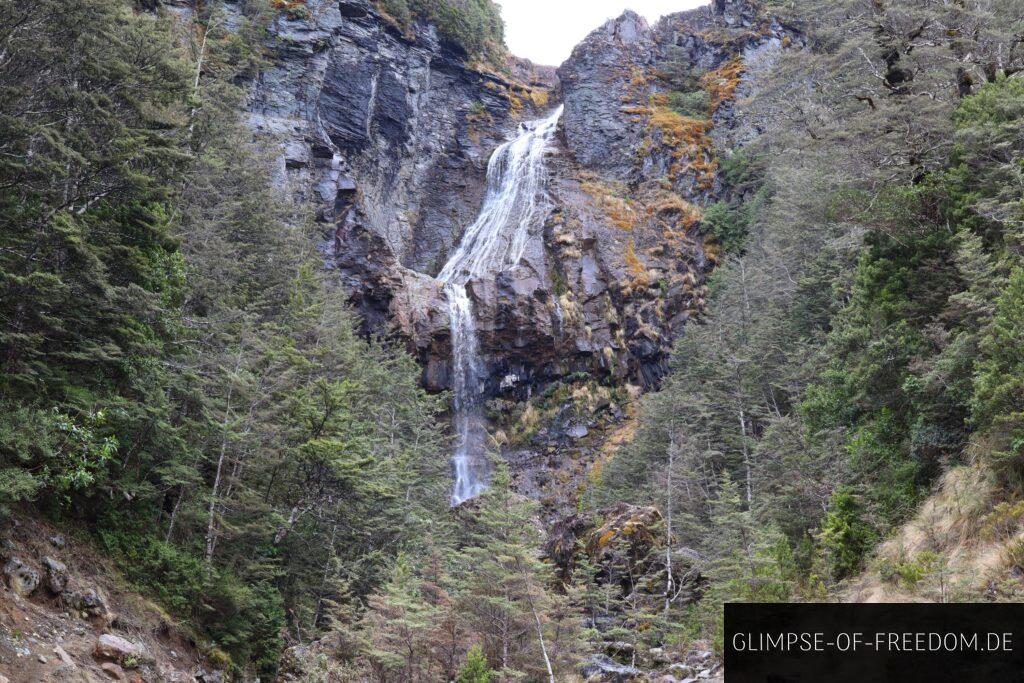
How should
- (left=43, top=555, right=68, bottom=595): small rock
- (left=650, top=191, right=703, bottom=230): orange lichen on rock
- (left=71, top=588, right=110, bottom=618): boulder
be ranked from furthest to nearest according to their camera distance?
(left=650, top=191, right=703, bottom=230): orange lichen on rock < (left=71, top=588, right=110, bottom=618): boulder < (left=43, top=555, right=68, bottom=595): small rock

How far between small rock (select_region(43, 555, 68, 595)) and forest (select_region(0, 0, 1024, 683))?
778 mm

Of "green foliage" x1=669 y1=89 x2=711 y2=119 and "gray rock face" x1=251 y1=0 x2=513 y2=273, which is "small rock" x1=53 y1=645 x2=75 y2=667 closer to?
"gray rock face" x1=251 y1=0 x2=513 y2=273

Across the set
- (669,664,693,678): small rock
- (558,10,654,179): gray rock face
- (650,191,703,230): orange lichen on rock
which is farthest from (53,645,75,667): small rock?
(558,10,654,179): gray rock face

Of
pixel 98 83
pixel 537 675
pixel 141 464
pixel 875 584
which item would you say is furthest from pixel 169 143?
pixel 875 584

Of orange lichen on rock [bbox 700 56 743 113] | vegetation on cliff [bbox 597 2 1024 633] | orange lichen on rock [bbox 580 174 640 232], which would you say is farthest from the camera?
orange lichen on rock [bbox 700 56 743 113]

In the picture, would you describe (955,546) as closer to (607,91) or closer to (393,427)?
(393,427)

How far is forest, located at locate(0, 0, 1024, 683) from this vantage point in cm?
988

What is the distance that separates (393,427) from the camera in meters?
21.7

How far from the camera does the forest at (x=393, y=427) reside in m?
9.88

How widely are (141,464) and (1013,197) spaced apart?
55.5ft

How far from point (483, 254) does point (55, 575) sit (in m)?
32.6

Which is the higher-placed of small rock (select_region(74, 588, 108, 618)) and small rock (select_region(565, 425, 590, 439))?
small rock (select_region(565, 425, 590, 439))

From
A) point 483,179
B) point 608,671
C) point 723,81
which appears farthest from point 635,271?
point 608,671

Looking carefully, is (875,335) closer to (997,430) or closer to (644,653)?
(997,430)
